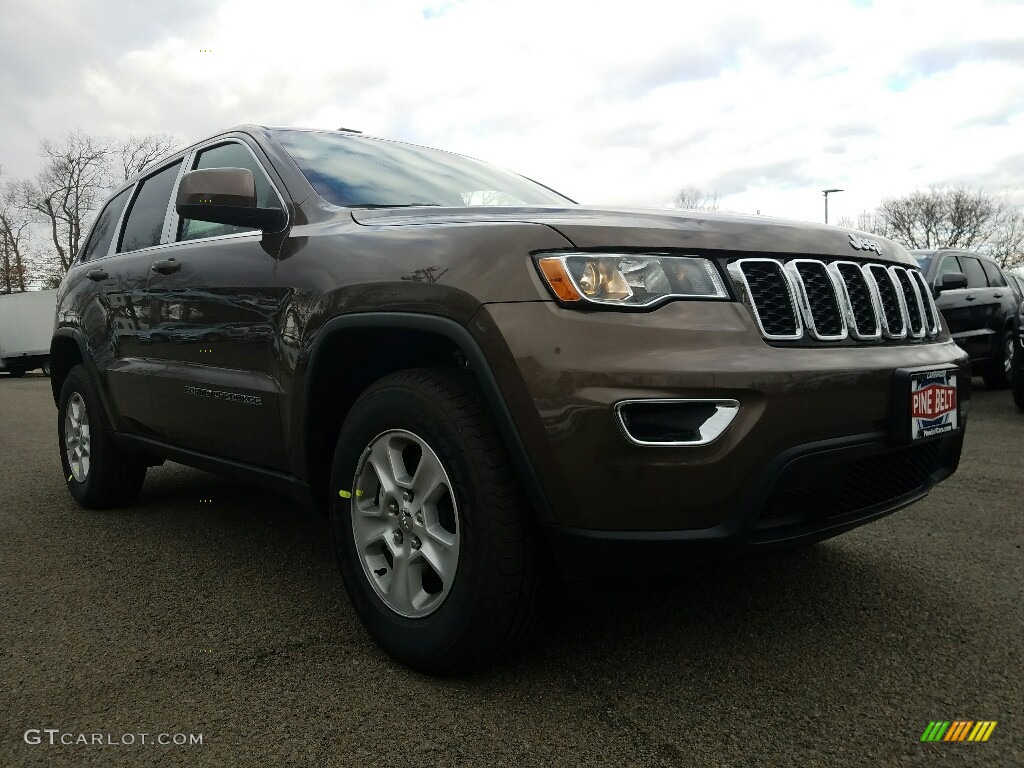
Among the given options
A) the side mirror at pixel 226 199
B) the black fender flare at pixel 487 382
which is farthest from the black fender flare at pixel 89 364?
the black fender flare at pixel 487 382

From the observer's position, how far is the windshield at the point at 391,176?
114 inches

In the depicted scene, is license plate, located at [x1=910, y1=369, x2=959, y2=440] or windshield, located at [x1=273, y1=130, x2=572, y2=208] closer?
license plate, located at [x1=910, y1=369, x2=959, y2=440]

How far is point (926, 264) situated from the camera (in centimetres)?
931

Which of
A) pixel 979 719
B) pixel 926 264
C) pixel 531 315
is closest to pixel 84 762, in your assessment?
pixel 531 315

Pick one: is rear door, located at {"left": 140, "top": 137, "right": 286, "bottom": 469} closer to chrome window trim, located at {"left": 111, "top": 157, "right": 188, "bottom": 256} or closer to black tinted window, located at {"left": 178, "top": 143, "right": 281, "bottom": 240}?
black tinted window, located at {"left": 178, "top": 143, "right": 281, "bottom": 240}

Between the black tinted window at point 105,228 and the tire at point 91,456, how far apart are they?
0.65 m

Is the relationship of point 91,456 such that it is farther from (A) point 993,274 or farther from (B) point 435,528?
(A) point 993,274

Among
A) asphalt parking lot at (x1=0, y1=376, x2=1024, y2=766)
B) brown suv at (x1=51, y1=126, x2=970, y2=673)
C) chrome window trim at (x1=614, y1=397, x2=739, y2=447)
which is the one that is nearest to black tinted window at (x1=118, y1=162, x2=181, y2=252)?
brown suv at (x1=51, y1=126, x2=970, y2=673)

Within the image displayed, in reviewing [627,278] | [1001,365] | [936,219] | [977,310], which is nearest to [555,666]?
[627,278]

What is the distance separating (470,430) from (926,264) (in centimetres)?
873

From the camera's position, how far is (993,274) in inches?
400

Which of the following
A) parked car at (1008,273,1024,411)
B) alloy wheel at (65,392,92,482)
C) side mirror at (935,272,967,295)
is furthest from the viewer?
side mirror at (935,272,967,295)

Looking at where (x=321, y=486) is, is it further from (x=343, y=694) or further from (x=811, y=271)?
(x=811, y=271)

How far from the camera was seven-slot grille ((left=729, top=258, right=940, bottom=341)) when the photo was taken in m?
2.08
